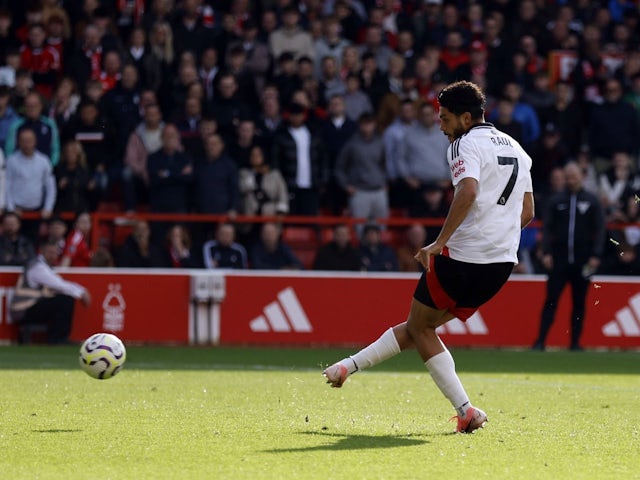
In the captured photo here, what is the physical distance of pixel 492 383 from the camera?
12.3 meters

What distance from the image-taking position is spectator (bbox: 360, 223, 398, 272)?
18641mm

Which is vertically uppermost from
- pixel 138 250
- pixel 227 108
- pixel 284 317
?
pixel 227 108

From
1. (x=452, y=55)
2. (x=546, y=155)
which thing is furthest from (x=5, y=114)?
(x=546, y=155)

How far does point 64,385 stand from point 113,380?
0.60 metres

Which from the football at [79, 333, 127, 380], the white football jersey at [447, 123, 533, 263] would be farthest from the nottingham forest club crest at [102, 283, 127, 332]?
the white football jersey at [447, 123, 533, 263]

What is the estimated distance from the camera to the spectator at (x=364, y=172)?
18938 millimetres

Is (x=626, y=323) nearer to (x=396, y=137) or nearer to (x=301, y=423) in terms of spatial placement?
(x=396, y=137)

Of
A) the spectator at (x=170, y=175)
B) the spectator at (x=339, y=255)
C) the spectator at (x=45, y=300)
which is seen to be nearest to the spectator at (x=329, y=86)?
the spectator at (x=339, y=255)

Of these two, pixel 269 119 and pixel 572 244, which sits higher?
pixel 269 119

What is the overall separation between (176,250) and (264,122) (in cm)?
241

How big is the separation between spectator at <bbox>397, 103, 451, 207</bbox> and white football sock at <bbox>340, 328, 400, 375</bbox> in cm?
1110

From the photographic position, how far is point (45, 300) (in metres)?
16.8

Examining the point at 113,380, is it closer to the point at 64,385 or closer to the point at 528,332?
the point at 64,385

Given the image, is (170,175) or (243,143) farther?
(243,143)
